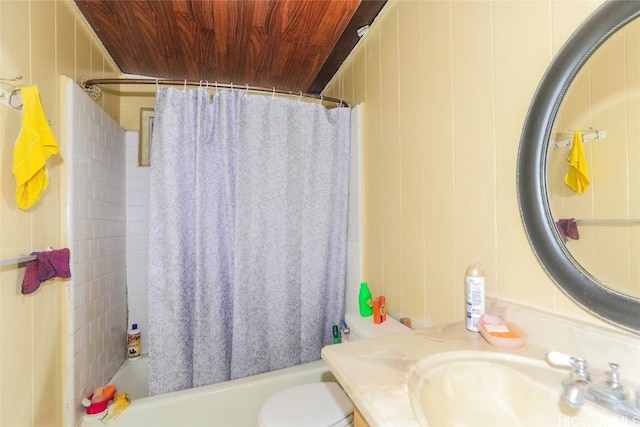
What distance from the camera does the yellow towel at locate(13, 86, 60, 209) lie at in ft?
2.86

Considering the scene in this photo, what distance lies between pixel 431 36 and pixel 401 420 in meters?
1.22

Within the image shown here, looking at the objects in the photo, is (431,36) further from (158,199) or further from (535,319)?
(158,199)

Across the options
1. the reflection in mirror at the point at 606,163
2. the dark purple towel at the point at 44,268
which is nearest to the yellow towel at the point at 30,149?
the dark purple towel at the point at 44,268

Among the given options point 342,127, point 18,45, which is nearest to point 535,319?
point 342,127

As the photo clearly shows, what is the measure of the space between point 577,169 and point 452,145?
370mm

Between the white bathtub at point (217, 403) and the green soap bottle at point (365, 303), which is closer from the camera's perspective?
the white bathtub at point (217, 403)

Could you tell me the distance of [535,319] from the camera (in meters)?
0.69

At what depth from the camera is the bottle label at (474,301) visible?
78 centimetres

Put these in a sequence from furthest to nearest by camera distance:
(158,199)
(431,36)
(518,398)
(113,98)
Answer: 1. (113,98)
2. (158,199)
3. (431,36)
4. (518,398)

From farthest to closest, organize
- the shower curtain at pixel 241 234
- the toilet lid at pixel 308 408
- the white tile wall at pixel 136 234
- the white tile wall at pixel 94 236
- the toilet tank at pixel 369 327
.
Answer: the white tile wall at pixel 136 234
the shower curtain at pixel 241 234
the white tile wall at pixel 94 236
the toilet tank at pixel 369 327
the toilet lid at pixel 308 408

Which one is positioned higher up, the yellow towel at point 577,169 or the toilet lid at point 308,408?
the yellow towel at point 577,169

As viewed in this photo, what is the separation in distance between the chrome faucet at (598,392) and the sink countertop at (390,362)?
115 mm

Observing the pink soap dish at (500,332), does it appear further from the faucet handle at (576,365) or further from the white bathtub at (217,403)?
the white bathtub at (217,403)

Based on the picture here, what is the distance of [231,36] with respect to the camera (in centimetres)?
157
